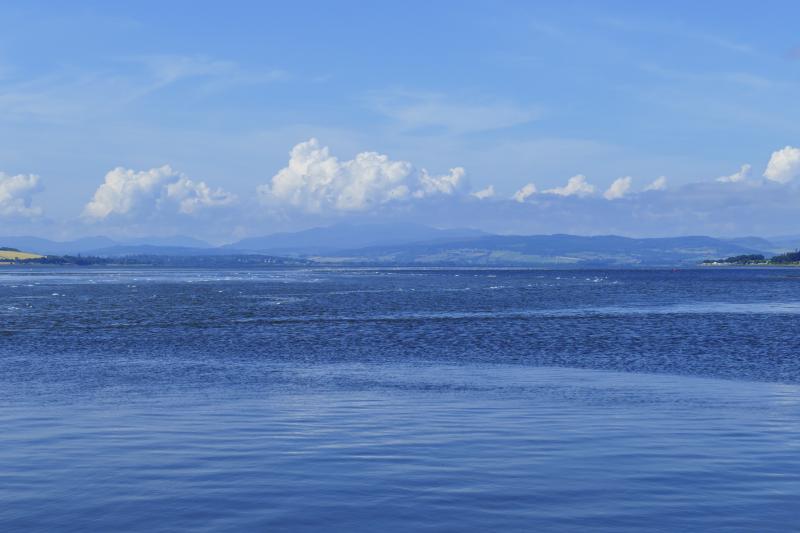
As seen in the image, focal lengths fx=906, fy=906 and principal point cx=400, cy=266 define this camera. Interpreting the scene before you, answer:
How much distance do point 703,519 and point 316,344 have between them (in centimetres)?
3885

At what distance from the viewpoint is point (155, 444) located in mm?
23688

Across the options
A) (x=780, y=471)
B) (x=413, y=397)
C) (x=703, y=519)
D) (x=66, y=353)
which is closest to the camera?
(x=703, y=519)

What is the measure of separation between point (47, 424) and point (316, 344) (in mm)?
28627

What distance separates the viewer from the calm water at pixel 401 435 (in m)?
17.8

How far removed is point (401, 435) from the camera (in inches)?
981

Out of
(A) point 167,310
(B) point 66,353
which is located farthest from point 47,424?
(A) point 167,310

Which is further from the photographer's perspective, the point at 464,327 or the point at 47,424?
the point at 464,327

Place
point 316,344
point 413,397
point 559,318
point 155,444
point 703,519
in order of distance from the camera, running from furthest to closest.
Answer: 1. point 559,318
2. point 316,344
3. point 413,397
4. point 155,444
5. point 703,519

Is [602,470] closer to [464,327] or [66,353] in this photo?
[66,353]

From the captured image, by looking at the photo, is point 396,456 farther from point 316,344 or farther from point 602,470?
point 316,344

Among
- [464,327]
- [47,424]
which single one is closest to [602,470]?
[47,424]

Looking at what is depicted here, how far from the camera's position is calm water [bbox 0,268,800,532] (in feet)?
58.5

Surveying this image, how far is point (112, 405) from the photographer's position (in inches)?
1185

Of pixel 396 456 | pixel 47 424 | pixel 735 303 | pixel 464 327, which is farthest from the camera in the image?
pixel 735 303
